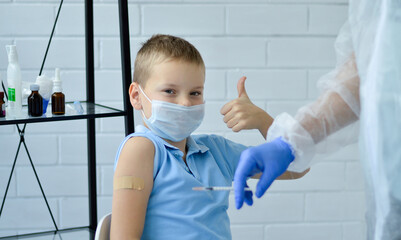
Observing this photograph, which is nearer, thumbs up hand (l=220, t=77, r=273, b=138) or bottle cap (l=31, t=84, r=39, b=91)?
thumbs up hand (l=220, t=77, r=273, b=138)

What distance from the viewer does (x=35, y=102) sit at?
156cm

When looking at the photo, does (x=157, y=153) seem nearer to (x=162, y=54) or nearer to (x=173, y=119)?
(x=173, y=119)

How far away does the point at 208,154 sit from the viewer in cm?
146

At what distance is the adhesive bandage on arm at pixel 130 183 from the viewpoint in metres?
1.25

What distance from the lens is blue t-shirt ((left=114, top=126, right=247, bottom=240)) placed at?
1.30 metres

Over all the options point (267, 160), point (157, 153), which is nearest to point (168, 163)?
point (157, 153)

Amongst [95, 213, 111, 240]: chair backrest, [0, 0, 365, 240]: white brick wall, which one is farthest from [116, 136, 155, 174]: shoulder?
[0, 0, 365, 240]: white brick wall

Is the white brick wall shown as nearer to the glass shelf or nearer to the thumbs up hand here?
the glass shelf

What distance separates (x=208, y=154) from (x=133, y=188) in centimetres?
28

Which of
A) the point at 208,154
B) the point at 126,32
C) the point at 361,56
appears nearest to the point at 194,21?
the point at 126,32

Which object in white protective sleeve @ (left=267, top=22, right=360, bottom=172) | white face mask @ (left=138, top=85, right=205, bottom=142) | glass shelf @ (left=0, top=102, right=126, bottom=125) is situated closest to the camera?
white protective sleeve @ (left=267, top=22, right=360, bottom=172)

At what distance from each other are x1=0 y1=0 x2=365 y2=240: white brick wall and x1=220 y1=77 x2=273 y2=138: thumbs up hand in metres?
0.84

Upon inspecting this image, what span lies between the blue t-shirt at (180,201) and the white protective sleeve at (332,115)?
36 cm

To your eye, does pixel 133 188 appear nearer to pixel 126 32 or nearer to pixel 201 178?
pixel 201 178
